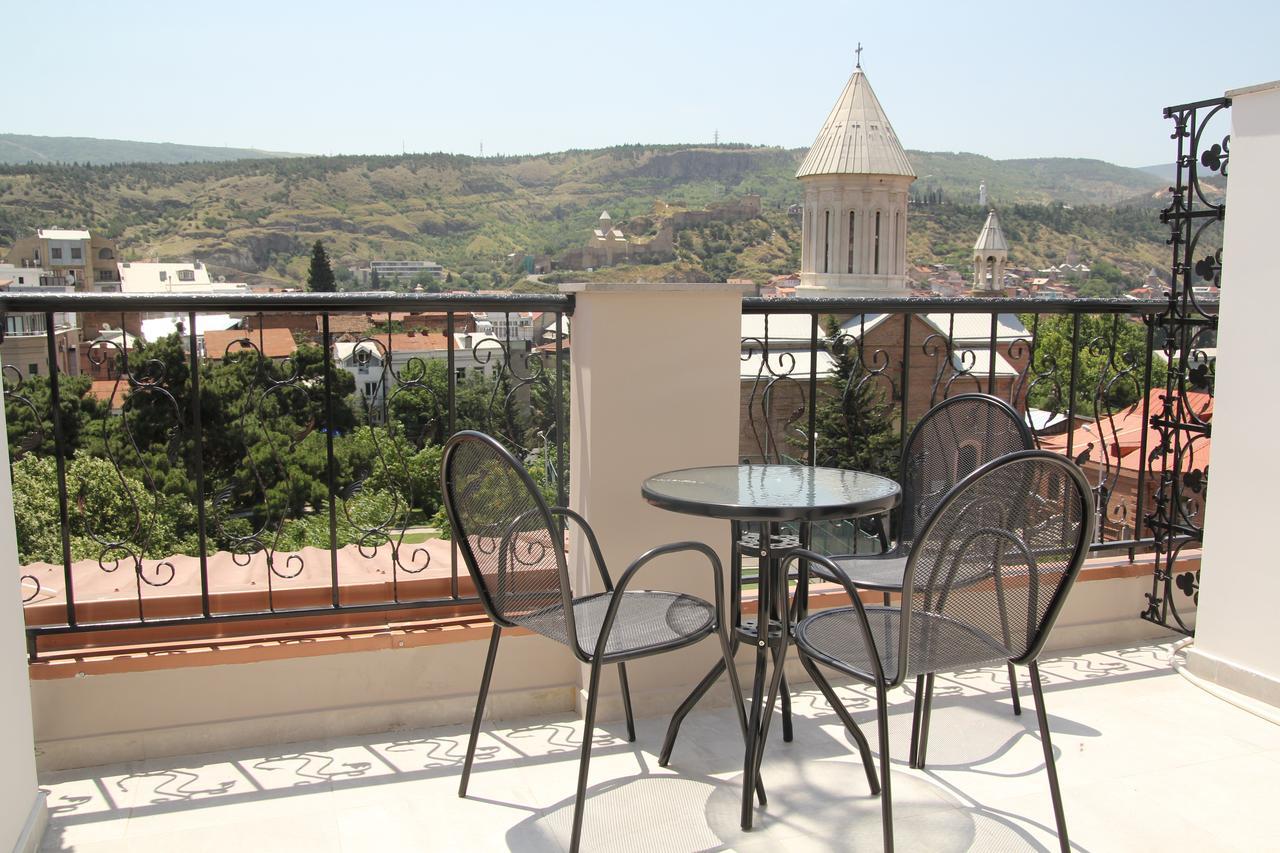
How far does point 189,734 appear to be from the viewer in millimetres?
2494

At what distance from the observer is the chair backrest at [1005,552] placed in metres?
1.83

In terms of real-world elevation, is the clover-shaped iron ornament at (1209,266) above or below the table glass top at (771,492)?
above

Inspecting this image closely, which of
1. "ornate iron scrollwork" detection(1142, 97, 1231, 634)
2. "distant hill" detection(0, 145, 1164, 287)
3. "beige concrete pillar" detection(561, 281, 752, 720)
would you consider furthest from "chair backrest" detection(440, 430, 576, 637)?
"distant hill" detection(0, 145, 1164, 287)

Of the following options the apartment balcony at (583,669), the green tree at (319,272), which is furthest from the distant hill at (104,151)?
the apartment balcony at (583,669)

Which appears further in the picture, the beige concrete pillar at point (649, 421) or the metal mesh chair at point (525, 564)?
the beige concrete pillar at point (649, 421)

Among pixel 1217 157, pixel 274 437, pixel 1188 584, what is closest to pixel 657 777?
pixel 274 437

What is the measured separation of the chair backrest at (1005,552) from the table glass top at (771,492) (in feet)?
0.73

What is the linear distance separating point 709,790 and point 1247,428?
6.38ft

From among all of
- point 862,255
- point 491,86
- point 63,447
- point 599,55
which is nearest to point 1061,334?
point 862,255

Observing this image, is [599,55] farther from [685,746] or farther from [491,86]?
[685,746]

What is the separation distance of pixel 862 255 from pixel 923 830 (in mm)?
53007

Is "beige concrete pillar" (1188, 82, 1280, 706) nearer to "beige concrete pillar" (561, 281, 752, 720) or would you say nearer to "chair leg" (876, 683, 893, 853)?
"beige concrete pillar" (561, 281, 752, 720)

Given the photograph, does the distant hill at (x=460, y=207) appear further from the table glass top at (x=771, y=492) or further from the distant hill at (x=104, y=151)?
the table glass top at (x=771, y=492)

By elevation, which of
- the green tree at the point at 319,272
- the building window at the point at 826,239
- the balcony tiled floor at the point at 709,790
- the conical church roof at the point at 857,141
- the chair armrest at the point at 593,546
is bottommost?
the balcony tiled floor at the point at 709,790
